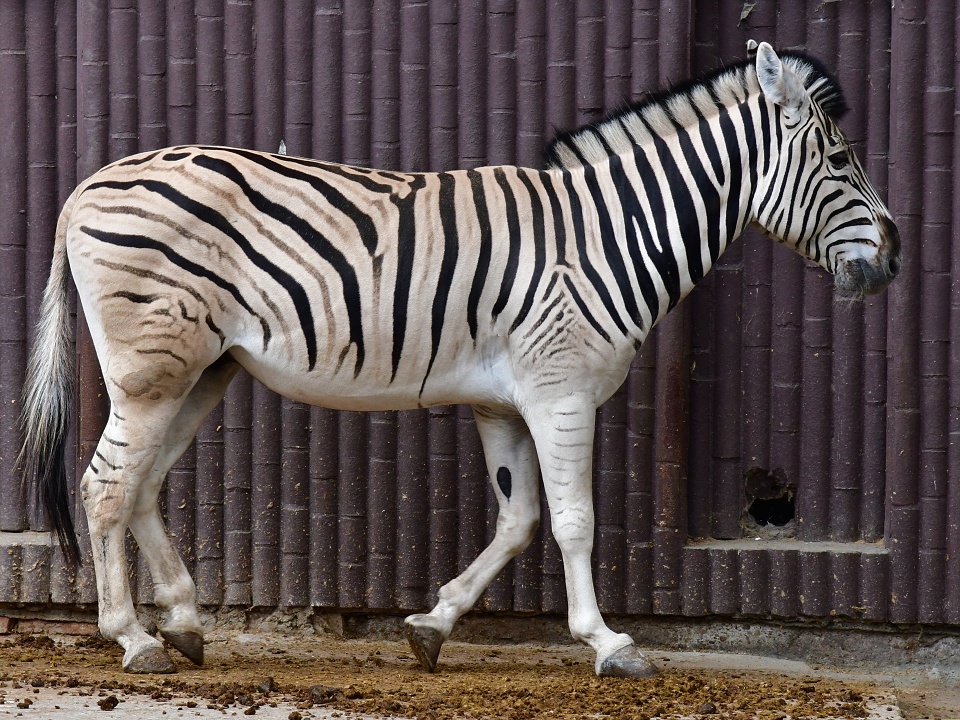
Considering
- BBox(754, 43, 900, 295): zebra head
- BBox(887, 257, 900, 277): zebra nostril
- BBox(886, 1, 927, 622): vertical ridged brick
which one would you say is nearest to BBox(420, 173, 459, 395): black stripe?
BBox(754, 43, 900, 295): zebra head

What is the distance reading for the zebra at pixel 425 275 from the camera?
4219 millimetres

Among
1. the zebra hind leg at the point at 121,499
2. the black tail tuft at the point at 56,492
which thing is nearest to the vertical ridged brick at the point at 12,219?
the black tail tuft at the point at 56,492

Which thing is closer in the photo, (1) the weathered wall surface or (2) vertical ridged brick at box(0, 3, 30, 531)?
(1) the weathered wall surface

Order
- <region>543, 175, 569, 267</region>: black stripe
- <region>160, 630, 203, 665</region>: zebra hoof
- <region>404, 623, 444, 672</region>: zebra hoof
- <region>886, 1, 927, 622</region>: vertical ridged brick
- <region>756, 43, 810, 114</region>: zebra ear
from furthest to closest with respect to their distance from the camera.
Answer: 1. <region>886, 1, 927, 622</region>: vertical ridged brick
2. <region>404, 623, 444, 672</region>: zebra hoof
3. <region>160, 630, 203, 665</region>: zebra hoof
4. <region>543, 175, 569, 267</region>: black stripe
5. <region>756, 43, 810, 114</region>: zebra ear

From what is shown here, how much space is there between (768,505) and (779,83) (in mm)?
1954

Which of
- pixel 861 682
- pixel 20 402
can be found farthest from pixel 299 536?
pixel 861 682

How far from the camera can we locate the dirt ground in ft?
13.0

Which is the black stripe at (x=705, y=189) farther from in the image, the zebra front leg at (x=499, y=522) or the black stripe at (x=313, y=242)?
the black stripe at (x=313, y=242)

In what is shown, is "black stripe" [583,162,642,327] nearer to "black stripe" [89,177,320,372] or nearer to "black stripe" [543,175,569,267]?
"black stripe" [543,175,569,267]

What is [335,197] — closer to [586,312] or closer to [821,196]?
[586,312]

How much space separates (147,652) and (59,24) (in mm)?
2816

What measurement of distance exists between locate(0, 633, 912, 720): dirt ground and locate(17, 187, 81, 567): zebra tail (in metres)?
0.54

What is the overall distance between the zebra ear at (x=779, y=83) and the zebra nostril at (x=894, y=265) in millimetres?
661

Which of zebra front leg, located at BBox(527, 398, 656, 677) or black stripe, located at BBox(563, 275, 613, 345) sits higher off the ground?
black stripe, located at BBox(563, 275, 613, 345)
